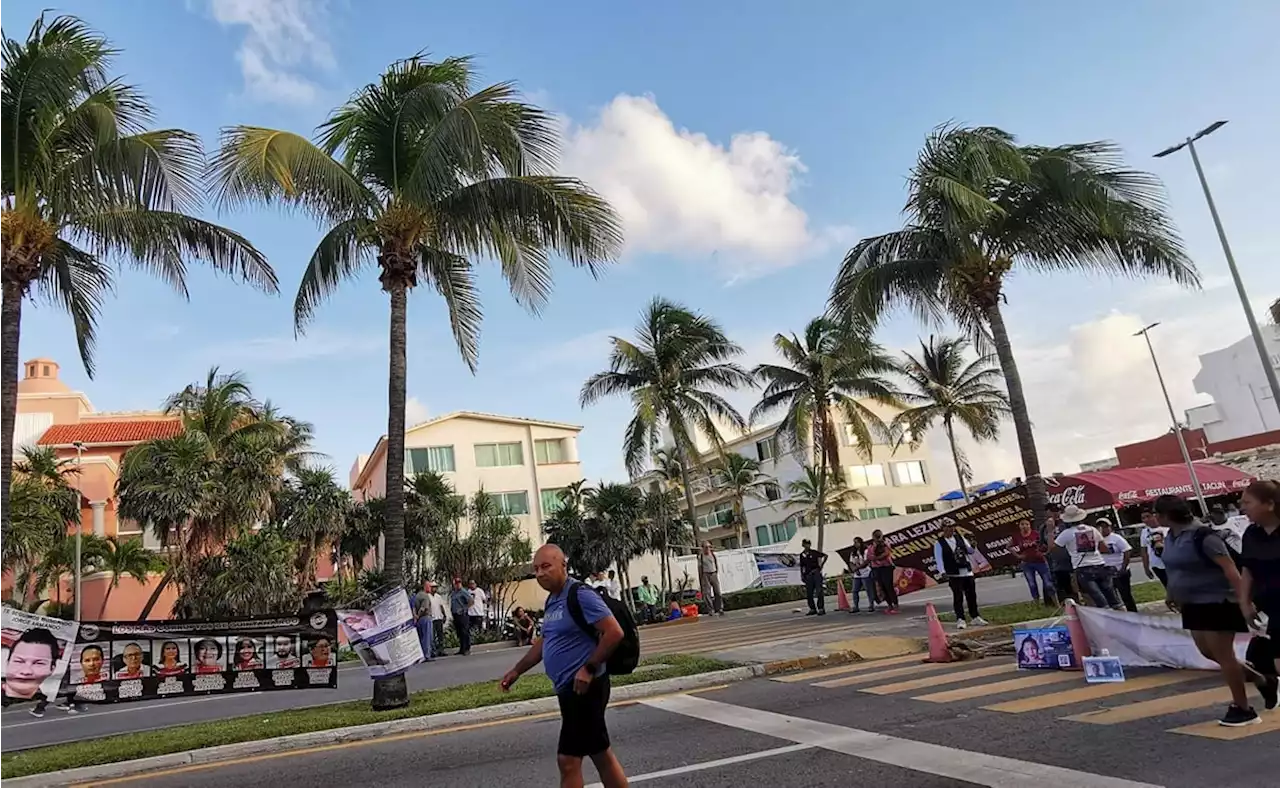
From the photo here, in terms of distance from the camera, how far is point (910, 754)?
5957 mm

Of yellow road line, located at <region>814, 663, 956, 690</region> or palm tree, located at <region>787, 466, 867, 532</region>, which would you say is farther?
palm tree, located at <region>787, 466, 867, 532</region>

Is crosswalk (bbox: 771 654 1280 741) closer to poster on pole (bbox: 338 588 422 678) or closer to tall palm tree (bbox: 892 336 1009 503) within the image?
poster on pole (bbox: 338 588 422 678)

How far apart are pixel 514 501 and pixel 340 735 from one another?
3661 cm

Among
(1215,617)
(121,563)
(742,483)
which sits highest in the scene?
(742,483)

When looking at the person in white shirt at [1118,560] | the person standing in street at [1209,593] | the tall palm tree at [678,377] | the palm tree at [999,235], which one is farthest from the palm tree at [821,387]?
the person standing in street at [1209,593]

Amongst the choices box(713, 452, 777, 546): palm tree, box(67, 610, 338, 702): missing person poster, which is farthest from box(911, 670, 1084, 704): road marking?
box(713, 452, 777, 546): palm tree

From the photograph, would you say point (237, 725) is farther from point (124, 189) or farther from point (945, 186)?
point (945, 186)

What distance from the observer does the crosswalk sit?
652 cm

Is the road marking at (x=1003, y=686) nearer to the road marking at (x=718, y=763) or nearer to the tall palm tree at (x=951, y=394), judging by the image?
the road marking at (x=718, y=763)

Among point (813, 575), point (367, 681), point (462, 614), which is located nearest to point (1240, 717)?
point (367, 681)

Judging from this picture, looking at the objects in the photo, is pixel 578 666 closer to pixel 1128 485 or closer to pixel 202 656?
pixel 202 656

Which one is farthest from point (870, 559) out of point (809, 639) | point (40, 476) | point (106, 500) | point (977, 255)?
point (106, 500)

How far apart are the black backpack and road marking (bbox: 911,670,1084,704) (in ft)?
Answer: 14.7

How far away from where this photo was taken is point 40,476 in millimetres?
32031
